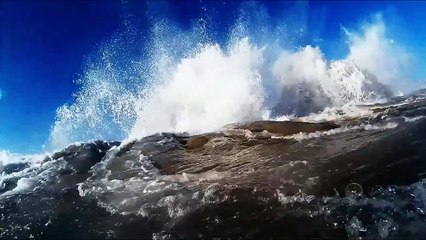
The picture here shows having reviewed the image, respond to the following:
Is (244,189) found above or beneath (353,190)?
above

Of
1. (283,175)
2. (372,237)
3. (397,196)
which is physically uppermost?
(283,175)

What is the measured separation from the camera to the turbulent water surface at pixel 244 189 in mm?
8719

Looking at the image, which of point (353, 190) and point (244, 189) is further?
point (244, 189)

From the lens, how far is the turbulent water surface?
872 cm

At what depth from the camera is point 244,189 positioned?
10.9 m

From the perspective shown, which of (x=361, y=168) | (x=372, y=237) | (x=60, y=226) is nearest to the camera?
(x=372, y=237)

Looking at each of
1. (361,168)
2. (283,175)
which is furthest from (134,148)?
(361,168)

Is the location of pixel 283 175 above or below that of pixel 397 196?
above

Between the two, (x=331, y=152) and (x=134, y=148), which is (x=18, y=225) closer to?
(x=134, y=148)

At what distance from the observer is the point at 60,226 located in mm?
10406

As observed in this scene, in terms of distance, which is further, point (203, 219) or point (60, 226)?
point (60, 226)

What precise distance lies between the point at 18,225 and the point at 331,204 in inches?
350

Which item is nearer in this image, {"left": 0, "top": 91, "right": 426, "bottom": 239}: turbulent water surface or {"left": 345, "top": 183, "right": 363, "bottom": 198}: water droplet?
{"left": 0, "top": 91, "right": 426, "bottom": 239}: turbulent water surface

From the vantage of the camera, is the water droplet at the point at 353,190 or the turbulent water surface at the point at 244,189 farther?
the water droplet at the point at 353,190
